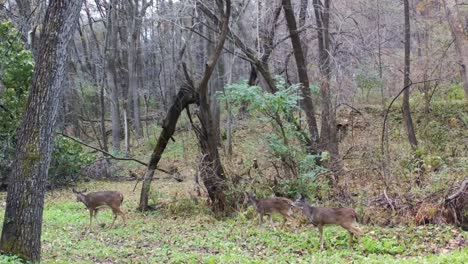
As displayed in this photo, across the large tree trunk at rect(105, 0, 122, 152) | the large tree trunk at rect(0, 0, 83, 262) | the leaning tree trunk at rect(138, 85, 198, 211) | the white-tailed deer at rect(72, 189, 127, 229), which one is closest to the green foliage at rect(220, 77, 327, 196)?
the leaning tree trunk at rect(138, 85, 198, 211)

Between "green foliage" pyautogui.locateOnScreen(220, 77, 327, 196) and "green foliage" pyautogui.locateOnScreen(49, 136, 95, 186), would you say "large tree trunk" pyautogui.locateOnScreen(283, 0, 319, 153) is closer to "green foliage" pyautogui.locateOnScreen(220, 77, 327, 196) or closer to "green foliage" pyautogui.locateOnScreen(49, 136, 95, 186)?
"green foliage" pyautogui.locateOnScreen(220, 77, 327, 196)

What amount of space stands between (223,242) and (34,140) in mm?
4458

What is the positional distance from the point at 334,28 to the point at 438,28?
33.9 feet

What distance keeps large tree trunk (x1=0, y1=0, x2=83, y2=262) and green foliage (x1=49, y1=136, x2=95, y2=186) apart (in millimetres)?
12476

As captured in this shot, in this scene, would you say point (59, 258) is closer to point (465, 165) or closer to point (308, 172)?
point (308, 172)

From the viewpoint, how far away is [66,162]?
67.4 feet

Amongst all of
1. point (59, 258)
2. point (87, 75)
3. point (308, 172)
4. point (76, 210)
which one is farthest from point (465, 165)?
point (87, 75)

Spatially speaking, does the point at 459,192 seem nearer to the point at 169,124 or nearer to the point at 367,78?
the point at 169,124

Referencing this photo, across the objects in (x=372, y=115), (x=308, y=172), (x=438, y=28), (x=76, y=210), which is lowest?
(x=76, y=210)

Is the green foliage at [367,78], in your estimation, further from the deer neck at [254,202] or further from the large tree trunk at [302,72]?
the deer neck at [254,202]

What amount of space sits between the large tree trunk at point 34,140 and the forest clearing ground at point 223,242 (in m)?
0.51

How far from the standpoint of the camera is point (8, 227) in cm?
773

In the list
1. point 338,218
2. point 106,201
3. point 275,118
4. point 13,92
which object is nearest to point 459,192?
point 338,218

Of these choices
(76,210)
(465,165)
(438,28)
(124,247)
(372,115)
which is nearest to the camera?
(124,247)
